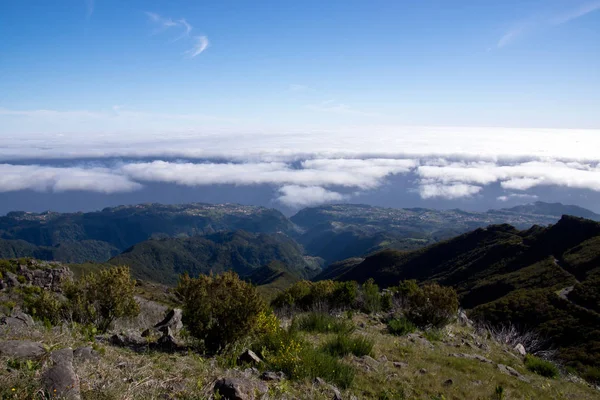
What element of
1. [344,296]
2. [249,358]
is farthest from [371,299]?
[249,358]

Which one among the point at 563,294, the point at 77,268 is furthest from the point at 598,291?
the point at 77,268

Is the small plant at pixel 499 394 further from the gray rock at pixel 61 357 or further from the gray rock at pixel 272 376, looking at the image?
the gray rock at pixel 61 357

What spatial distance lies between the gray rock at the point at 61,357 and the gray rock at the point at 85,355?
0.18 metres

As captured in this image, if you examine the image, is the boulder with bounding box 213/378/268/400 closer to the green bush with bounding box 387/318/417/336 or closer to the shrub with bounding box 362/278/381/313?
the green bush with bounding box 387/318/417/336

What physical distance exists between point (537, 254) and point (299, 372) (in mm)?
96112

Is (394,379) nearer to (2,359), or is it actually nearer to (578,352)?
(2,359)

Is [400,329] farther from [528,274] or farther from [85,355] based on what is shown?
[528,274]

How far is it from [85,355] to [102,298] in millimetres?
4909

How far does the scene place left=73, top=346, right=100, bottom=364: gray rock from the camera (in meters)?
5.77

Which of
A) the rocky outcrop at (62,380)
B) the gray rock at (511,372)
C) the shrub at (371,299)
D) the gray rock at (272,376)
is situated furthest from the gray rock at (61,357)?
the shrub at (371,299)

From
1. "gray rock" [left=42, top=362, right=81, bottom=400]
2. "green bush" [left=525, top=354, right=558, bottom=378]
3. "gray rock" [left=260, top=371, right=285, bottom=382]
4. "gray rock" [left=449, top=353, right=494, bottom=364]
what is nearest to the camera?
"gray rock" [left=42, top=362, right=81, bottom=400]

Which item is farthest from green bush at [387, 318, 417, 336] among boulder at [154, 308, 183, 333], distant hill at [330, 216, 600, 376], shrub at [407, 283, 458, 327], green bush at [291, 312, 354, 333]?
distant hill at [330, 216, 600, 376]

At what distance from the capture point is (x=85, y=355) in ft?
19.8

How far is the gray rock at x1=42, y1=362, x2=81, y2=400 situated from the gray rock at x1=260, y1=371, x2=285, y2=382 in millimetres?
3452
